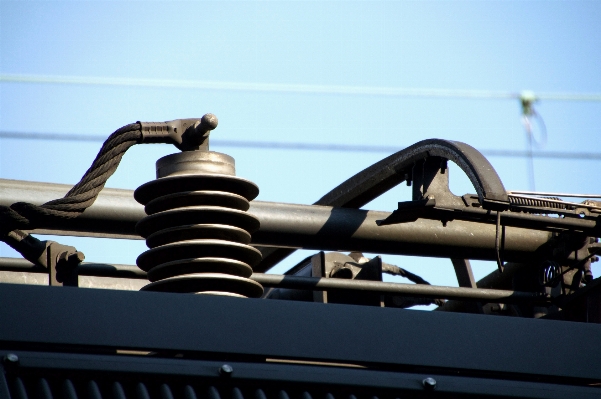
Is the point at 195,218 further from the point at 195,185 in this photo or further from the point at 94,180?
the point at 94,180

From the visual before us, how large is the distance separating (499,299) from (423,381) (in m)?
1.49

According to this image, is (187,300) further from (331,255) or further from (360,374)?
(331,255)

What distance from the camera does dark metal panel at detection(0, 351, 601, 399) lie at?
8.04 ft

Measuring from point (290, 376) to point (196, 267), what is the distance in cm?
66

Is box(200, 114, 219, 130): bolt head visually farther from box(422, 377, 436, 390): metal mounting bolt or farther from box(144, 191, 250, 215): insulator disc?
box(422, 377, 436, 390): metal mounting bolt

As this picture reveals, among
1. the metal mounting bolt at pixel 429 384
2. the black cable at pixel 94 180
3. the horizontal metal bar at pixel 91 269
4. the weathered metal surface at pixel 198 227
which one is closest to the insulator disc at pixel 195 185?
the weathered metal surface at pixel 198 227

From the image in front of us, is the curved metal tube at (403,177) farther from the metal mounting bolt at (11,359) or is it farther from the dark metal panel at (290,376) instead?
the metal mounting bolt at (11,359)

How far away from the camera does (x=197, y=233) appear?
3.16 m

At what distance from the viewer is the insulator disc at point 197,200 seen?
317 centimetres

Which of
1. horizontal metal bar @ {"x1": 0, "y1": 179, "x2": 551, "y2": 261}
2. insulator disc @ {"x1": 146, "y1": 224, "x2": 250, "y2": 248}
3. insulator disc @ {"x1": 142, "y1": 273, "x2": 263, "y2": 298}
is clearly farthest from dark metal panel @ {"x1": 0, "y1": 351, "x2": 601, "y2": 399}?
horizontal metal bar @ {"x1": 0, "y1": 179, "x2": 551, "y2": 261}

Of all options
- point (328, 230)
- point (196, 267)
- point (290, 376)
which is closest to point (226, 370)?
point (290, 376)

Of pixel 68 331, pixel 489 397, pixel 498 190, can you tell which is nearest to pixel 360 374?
pixel 489 397

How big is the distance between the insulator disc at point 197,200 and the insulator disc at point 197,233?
0.08 m

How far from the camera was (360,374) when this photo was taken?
265 centimetres
